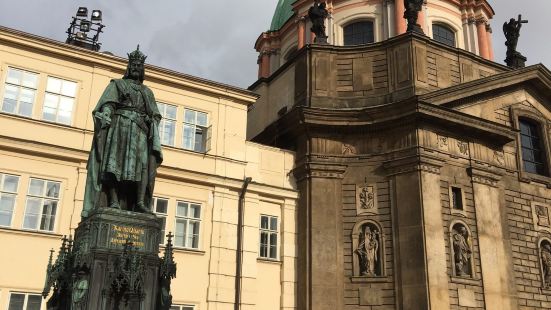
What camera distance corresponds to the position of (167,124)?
20.8 meters

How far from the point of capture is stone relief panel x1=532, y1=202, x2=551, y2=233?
23.0 metres

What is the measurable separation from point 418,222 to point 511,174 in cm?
548

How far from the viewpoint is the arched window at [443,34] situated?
96.8 feet

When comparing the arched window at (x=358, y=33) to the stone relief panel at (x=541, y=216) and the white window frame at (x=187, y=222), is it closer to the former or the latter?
the stone relief panel at (x=541, y=216)

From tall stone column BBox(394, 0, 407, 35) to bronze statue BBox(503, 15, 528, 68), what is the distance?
4.63m

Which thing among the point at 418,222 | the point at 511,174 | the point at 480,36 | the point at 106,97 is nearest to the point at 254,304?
the point at 418,222

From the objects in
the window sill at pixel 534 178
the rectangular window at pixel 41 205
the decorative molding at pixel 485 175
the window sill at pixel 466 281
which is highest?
the window sill at pixel 534 178

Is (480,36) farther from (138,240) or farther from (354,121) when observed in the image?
(138,240)

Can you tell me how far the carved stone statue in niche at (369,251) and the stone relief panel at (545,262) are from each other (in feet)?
21.3

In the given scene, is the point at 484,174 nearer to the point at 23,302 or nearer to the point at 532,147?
the point at 532,147

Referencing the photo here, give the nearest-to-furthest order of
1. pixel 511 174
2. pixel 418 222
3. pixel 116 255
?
1. pixel 116 255
2. pixel 418 222
3. pixel 511 174

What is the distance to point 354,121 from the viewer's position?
2217 centimetres

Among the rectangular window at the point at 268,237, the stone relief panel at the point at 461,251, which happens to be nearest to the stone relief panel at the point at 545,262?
the stone relief panel at the point at 461,251

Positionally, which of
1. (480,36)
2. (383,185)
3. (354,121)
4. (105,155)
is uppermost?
(480,36)
